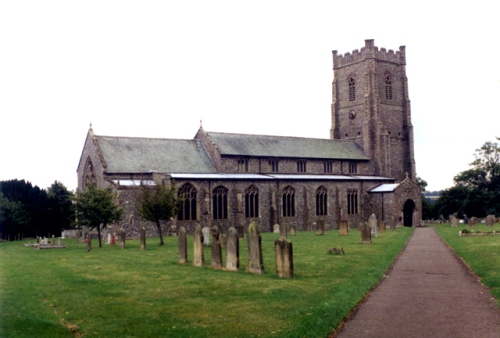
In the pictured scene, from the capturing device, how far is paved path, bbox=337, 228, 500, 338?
341 inches

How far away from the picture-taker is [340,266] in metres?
17.0

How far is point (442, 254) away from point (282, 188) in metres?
25.7

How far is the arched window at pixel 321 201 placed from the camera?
158ft

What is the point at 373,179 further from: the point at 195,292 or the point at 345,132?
the point at 195,292

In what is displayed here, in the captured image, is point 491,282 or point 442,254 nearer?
point 491,282

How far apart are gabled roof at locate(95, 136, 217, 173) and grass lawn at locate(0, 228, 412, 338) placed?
70.4ft

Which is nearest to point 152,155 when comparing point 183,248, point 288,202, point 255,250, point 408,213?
point 288,202

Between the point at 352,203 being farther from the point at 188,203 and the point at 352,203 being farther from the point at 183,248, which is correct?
the point at 183,248

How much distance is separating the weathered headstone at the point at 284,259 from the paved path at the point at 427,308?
2.71 m

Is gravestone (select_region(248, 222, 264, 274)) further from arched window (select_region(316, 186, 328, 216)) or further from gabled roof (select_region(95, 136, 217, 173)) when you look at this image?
arched window (select_region(316, 186, 328, 216))

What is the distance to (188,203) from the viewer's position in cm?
4122

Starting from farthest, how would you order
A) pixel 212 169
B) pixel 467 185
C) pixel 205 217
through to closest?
pixel 467 185
pixel 212 169
pixel 205 217

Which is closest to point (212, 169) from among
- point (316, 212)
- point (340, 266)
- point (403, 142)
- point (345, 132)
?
point (316, 212)

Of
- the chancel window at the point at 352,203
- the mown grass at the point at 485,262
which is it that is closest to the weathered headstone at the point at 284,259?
the mown grass at the point at 485,262
